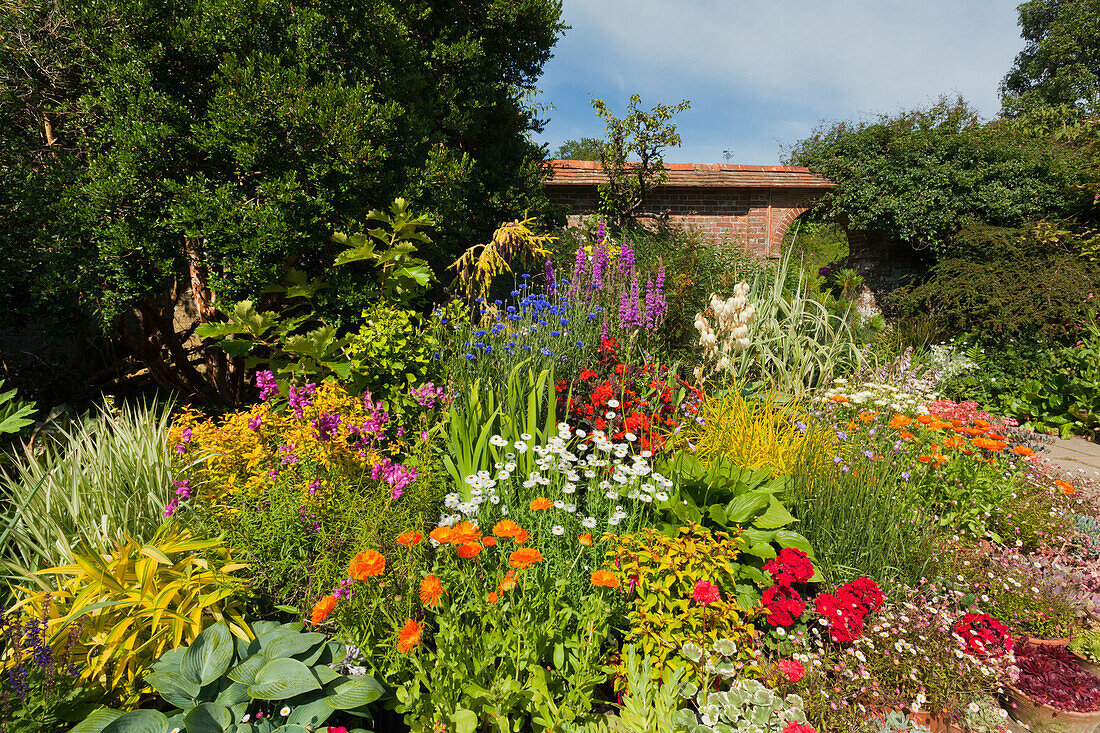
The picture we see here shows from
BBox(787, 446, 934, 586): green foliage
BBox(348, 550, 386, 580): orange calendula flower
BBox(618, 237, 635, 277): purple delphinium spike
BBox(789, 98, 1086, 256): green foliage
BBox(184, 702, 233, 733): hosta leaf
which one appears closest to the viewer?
BBox(184, 702, 233, 733): hosta leaf

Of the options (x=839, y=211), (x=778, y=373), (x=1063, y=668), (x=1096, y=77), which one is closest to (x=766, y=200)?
(x=839, y=211)

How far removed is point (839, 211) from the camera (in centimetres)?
1013

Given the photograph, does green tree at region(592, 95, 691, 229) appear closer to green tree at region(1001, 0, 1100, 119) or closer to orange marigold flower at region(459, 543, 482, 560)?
orange marigold flower at region(459, 543, 482, 560)

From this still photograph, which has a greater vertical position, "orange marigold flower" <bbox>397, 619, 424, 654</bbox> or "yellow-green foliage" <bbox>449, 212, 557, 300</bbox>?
"yellow-green foliage" <bbox>449, 212, 557, 300</bbox>

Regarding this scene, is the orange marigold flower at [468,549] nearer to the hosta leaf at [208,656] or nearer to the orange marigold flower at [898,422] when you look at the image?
the hosta leaf at [208,656]

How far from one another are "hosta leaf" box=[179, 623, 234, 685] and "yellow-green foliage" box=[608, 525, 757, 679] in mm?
1358

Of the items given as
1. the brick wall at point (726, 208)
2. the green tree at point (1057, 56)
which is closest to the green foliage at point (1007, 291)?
the brick wall at point (726, 208)

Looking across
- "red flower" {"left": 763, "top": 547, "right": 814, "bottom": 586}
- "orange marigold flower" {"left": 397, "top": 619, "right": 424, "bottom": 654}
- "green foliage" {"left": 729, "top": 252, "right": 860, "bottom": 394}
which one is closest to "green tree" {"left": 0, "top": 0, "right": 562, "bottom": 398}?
"orange marigold flower" {"left": 397, "top": 619, "right": 424, "bottom": 654}

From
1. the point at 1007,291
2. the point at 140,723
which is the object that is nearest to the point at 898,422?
the point at 140,723

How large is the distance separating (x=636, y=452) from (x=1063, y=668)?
2.15m

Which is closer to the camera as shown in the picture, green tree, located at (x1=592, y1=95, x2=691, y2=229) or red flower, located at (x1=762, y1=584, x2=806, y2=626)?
red flower, located at (x1=762, y1=584, x2=806, y2=626)

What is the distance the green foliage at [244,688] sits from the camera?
1.40 m

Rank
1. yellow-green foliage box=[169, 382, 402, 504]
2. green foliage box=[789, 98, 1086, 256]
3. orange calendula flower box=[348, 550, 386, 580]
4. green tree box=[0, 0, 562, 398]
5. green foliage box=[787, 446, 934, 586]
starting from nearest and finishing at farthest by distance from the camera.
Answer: orange calendula flower box=[348, 550, 386, 580] → green foliage box=[787, 446, 934, 586] → yellow-green foliage box=[169, 382, 402, 504] → green tree box=[0, 0, 562, 398] → green foliage box=[789, 98, 1086, 256]

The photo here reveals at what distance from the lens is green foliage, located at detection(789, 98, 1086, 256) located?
8.74 metres
